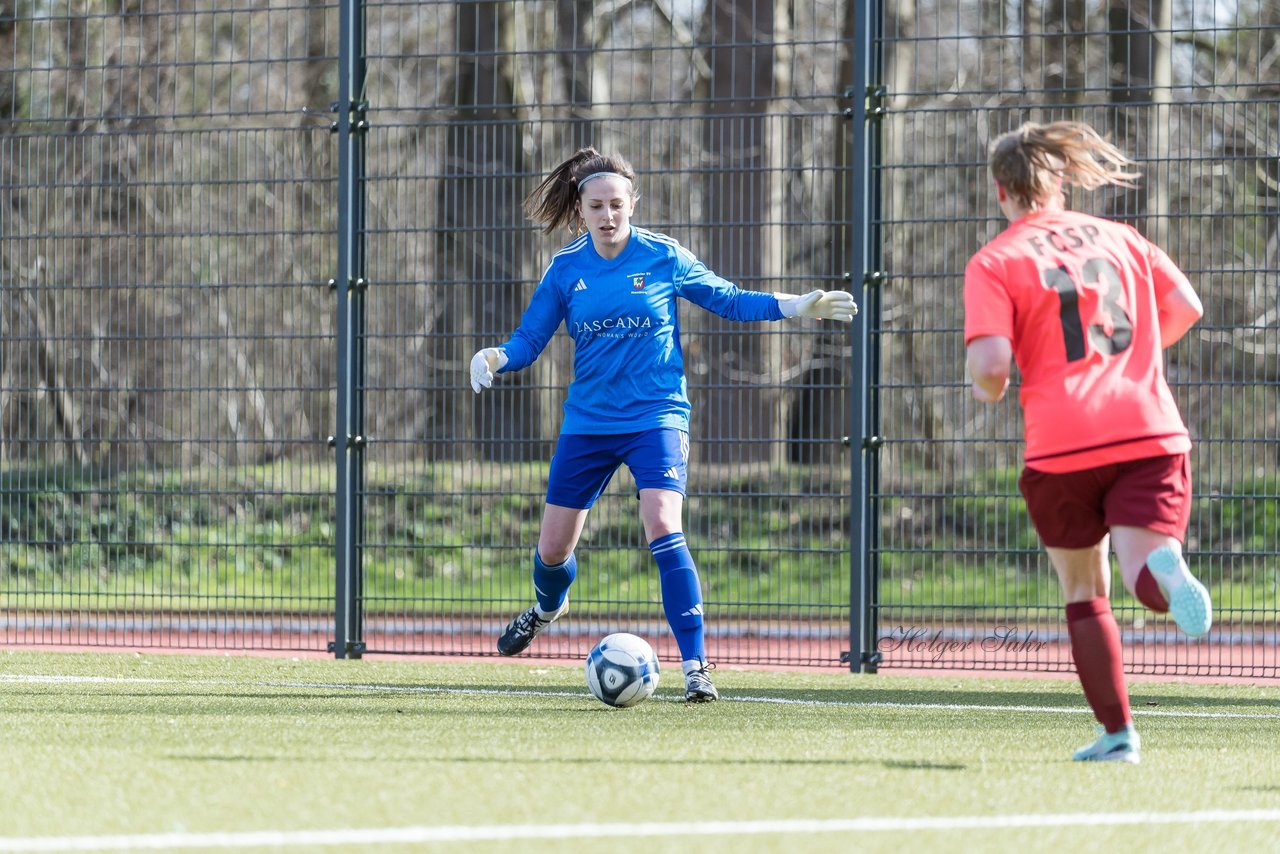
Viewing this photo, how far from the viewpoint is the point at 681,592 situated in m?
6.81

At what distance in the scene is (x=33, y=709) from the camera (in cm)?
620

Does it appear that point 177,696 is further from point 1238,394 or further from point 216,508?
point 1238,394

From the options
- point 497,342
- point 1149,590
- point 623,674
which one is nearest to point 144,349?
point 497,342

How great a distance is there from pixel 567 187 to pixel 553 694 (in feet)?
6.93

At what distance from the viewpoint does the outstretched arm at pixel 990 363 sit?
469 cm

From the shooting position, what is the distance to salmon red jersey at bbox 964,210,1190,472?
476 centimetres

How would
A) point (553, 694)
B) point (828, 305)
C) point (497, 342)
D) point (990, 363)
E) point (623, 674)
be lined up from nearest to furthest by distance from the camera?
point (990, 363) < point (623, 674) < point (828, 305) < point (553, 694) < point (497, 342)

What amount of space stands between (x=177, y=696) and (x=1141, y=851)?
14.1ft

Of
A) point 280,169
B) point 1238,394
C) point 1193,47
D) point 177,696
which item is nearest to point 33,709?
point 177,696

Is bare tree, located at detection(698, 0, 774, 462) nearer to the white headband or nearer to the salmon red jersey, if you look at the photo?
the white headband

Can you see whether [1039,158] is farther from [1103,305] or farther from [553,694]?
[553,694]

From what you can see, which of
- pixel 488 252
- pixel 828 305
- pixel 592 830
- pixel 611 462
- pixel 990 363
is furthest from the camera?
pixel 488 252

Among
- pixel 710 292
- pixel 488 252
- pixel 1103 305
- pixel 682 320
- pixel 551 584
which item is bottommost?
pixel 551 584

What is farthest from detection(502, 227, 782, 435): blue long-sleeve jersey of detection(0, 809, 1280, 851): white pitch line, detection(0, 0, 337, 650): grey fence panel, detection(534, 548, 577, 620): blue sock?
detection(0, 809, 1280, 851): white pitch line
